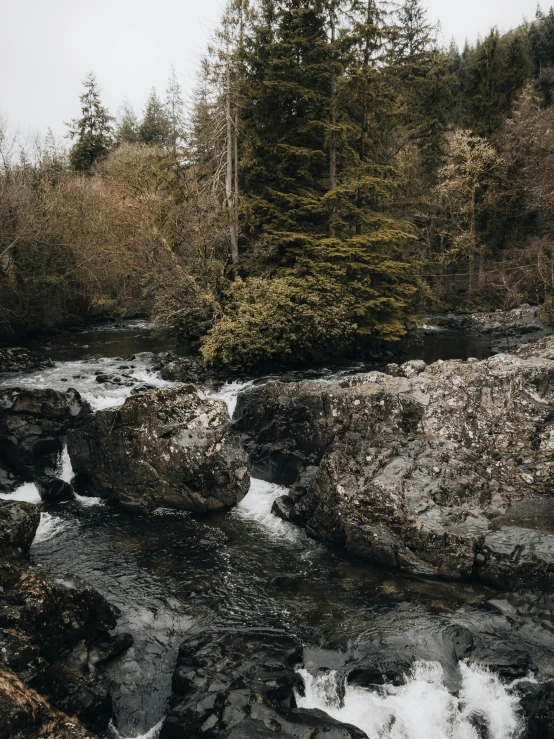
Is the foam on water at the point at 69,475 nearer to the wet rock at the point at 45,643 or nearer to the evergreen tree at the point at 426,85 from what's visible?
the wet rock at the point at 45,643

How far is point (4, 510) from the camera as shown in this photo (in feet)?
26.5

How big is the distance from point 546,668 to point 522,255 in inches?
979

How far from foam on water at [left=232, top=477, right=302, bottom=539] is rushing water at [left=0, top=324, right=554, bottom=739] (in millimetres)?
43

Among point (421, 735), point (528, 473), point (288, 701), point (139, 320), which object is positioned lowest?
point (421, 735)

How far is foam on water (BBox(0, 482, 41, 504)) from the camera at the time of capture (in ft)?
38.8

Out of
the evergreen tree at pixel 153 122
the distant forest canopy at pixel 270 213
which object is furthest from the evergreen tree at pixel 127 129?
the distant forest canopy at pixel 270 213

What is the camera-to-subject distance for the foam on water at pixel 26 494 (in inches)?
465

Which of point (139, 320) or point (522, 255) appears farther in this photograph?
point (139, 320)

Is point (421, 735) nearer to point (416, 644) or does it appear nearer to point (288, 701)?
point (416, 644)

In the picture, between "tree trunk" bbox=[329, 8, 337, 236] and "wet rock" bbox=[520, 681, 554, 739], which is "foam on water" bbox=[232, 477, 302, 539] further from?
"tree trunk" bbox=[329, 8, 337, 236]

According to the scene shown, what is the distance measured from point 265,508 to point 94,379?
31.8ft

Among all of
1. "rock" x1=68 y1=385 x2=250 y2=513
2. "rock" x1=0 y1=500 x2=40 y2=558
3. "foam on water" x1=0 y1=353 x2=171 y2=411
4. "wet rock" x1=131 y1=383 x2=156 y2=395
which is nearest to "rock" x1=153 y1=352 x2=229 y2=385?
"foam on water" x1=0 y1=353 x2=171 y2=411

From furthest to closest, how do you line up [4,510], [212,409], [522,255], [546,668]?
[522,255]
[212,409]
[4,510]
[546,668]

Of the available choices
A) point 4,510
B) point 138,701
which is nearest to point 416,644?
point 138,701
